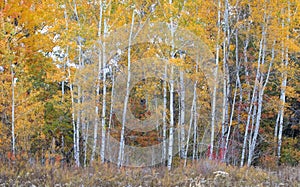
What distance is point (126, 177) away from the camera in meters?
6.30

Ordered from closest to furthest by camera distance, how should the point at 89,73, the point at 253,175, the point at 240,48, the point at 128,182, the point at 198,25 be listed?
the point at 128,182 < the point at 253,175 < the point at 198,25 < the point at 89,73 < the point at 240,48

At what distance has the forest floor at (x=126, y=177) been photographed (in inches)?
229

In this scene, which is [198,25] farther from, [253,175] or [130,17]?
[253,175]

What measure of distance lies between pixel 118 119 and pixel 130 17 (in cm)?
543

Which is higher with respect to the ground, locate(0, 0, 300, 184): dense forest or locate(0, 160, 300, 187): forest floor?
locate(0, 0, 300, 184): dense forest

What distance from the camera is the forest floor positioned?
229 inches

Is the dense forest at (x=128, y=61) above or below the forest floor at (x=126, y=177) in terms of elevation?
above

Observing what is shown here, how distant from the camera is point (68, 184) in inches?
219

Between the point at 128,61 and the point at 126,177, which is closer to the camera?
the point at 126,177

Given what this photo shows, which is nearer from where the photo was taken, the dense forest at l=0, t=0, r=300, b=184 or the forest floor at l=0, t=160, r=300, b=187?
the forest floor at l=0, t=160, r=300, b=187

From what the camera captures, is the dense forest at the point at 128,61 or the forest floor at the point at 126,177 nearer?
the forest floor at the point at 126,177

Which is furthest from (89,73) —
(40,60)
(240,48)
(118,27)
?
(240,48)

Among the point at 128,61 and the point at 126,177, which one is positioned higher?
the point at 128,61

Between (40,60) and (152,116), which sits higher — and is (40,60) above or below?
above
